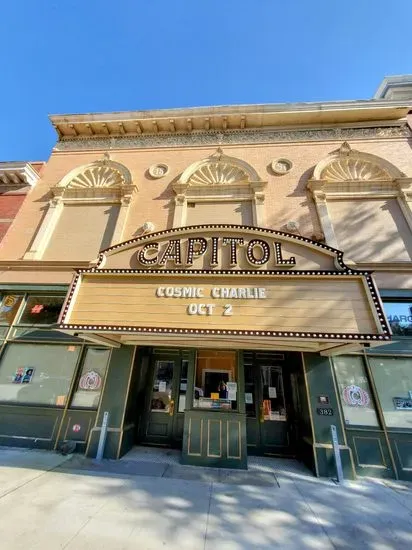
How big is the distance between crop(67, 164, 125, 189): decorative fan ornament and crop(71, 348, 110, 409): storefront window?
661 cm

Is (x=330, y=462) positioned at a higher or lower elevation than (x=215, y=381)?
lower

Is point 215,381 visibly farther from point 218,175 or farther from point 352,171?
point 352,171

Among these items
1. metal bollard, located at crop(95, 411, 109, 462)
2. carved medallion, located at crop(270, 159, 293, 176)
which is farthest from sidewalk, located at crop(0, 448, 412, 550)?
carved medallion, located at crop(270, 159, 293, 176)

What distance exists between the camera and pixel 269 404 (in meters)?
7.73

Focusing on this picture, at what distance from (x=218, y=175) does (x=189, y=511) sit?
10.0 metres

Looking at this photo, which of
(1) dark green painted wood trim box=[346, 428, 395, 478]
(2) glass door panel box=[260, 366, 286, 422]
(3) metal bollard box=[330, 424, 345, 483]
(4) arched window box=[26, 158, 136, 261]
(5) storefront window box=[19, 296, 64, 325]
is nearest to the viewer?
(3) metal bollard box=[330, 424, 345, 483]

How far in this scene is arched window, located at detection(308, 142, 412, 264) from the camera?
322 inches

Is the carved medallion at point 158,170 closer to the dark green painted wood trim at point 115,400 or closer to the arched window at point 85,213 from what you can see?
the arched window at point 85,213

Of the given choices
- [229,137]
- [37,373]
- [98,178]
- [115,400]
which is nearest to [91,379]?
[115,400]

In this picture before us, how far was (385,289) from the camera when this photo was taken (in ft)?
24.1

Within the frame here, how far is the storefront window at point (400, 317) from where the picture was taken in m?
7.06

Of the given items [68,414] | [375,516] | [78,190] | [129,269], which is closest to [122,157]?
[78,190]

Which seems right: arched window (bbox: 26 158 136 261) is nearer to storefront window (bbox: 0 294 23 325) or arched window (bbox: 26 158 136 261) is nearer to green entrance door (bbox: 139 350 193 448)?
storefront window (bbox: 0 294 23 325)

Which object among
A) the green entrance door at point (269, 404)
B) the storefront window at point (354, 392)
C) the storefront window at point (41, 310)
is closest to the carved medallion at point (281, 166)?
the green entrance door at point (269, 404)
